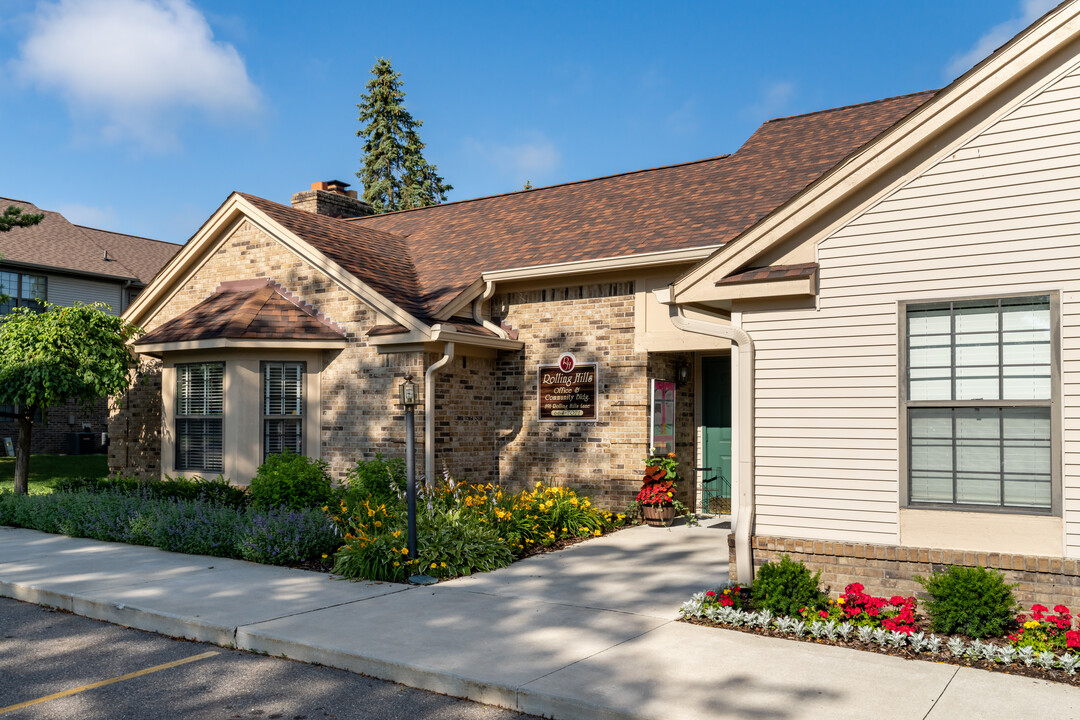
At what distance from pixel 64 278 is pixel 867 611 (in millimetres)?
29345

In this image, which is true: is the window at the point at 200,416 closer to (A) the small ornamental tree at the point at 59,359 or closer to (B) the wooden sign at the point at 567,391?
(A) the small ornamental tree at the point at 59,359

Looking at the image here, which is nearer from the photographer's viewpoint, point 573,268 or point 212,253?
point 573,268

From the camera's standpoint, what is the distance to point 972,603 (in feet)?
22.1

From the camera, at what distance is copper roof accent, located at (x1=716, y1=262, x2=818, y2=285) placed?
312 inches

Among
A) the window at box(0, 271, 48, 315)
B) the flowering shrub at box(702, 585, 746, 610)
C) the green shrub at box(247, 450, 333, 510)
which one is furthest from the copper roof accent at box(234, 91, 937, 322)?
the window at box(0, 271, 48, 315)

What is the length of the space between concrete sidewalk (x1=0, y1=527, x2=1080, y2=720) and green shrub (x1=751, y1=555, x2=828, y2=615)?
0.54 metres

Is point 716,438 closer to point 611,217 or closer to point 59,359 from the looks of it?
point 611,217

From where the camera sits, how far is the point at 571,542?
38.7 feet

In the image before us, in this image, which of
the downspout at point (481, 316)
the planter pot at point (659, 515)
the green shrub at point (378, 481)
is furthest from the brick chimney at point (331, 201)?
the planter pot at point (659, 515)

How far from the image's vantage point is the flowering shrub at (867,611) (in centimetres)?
699

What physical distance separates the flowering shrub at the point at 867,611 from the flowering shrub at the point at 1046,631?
29.5 inches

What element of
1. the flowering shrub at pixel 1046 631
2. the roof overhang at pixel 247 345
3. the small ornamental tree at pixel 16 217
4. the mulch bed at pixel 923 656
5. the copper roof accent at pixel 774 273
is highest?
the small ornamental tree at pixel 16 217

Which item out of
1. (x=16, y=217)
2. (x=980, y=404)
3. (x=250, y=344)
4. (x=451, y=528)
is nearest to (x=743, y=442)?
(x=980, y=404)

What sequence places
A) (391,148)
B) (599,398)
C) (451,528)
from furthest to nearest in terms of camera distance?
(391,148) → (599,398) → (451,528)
